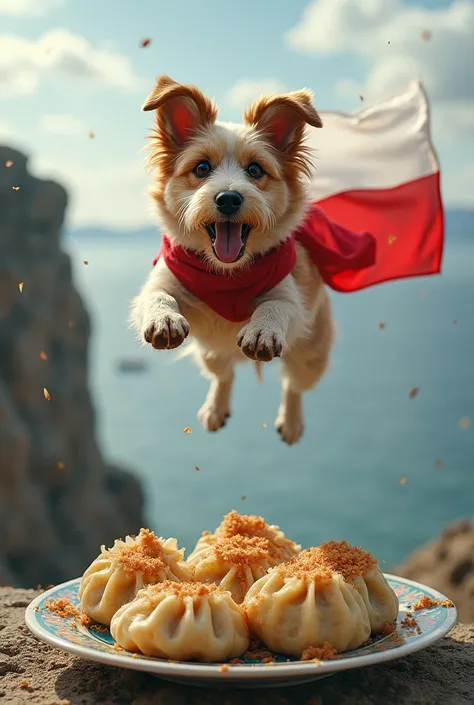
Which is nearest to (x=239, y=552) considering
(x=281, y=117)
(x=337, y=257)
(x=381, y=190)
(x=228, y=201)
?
(x=228, y=201)

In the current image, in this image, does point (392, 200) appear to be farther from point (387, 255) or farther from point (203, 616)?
point (203, 616)

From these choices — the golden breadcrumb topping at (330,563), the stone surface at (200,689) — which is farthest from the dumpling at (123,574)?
the golden breadcrumb topping at (330,563)

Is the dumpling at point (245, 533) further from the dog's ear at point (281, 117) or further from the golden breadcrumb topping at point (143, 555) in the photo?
the dog's ear at point (281, 117)

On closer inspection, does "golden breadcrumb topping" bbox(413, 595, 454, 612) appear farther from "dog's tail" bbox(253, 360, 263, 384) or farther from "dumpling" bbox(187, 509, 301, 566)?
"dog's tail" bbox(253, 360, 263, 384)

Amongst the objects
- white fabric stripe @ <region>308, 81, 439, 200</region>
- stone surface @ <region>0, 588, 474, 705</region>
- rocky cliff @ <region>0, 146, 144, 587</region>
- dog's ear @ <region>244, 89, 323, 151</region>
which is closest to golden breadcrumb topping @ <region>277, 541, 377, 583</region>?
stone surface @ <region>0, 588, 474, 705</region>

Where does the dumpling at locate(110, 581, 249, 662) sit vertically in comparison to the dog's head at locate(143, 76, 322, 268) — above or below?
below

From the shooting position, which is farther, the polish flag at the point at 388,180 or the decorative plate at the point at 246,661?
the polish flag at the point at 388,180

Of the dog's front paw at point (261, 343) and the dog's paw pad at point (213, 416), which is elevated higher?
the dog's front paw at point (261, 343)
